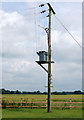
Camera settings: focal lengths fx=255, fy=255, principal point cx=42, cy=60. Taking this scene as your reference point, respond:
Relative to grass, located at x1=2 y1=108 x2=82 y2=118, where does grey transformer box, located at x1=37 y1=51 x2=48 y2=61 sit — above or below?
above

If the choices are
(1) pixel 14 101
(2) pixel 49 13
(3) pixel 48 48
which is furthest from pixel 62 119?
(1) pixel 14 101

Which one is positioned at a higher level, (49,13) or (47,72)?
(49,13)

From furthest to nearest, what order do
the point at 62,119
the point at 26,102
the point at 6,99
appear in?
1. the point at 6,99
2. the point at 26,102
3. the point at 62,119

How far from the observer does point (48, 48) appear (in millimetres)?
19562

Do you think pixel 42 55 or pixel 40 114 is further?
pixel 42 55

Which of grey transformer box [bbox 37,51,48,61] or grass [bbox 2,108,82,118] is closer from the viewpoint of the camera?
grass [bbox 2,108,82,118]

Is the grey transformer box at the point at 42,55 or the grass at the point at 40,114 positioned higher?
the grey transformer box at the point at 42,55

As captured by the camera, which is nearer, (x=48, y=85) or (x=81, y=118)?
(x=81, y=118)

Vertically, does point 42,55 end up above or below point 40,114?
above

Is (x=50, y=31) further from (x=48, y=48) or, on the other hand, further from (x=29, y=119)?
(x=29, y=119)

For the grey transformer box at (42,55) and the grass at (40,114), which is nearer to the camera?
the grass at (40,114)

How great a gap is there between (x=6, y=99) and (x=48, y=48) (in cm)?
869

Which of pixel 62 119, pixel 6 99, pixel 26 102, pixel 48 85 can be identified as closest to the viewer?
pixel 62 119

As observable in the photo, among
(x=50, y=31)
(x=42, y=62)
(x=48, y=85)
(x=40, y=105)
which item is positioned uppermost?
(x=50, y=31)
